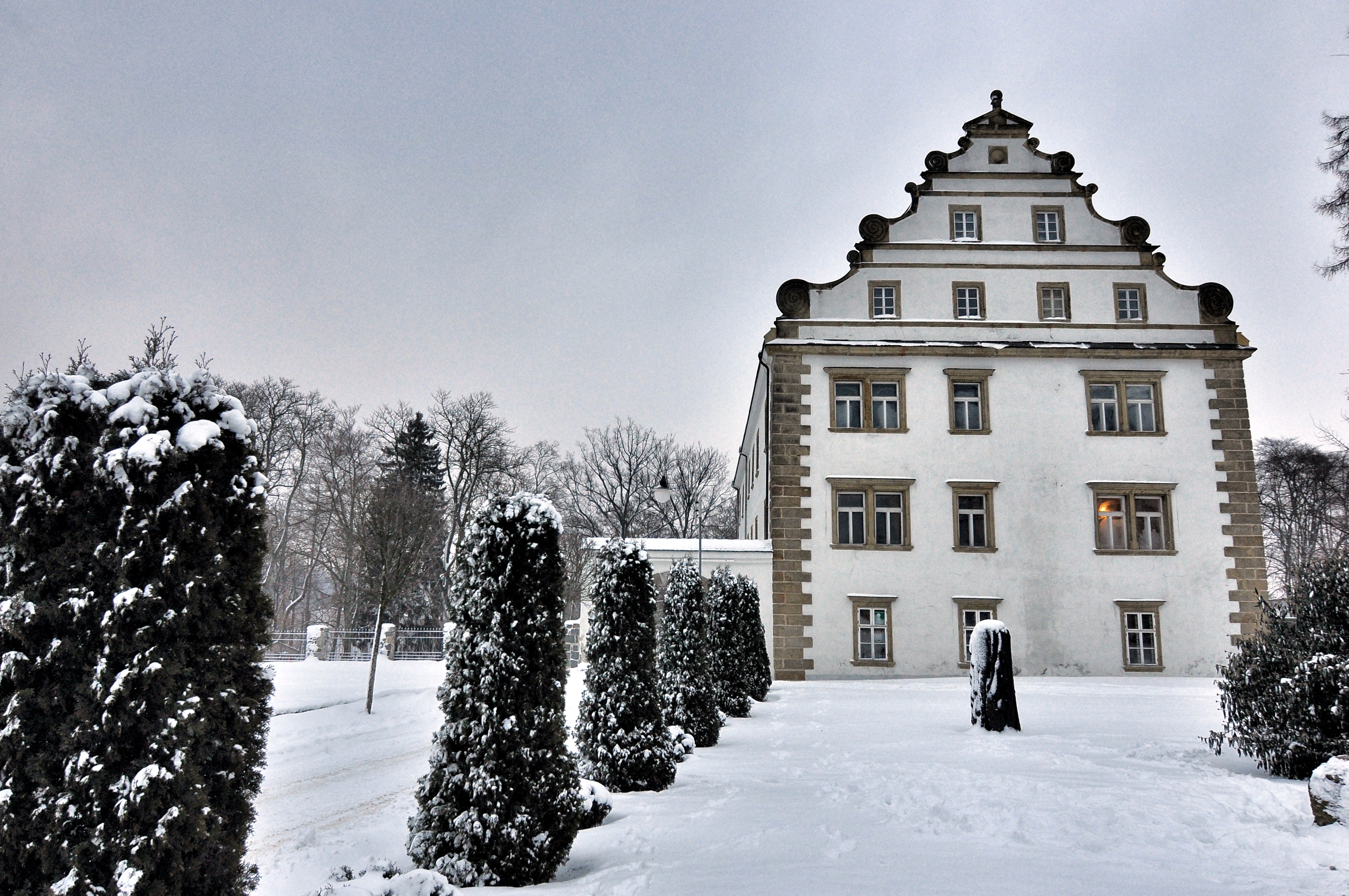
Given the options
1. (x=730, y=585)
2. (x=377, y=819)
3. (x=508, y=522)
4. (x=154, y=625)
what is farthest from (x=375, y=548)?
(x=154, y=625)

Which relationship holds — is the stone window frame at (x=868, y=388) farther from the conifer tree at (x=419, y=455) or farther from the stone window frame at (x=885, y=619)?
the conifer tree at (x=419, y=455)

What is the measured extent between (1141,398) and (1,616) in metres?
27.8

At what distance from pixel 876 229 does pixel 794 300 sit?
3.26 meters

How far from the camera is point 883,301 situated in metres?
26.5

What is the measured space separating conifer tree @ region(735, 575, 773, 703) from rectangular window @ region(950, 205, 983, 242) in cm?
1502

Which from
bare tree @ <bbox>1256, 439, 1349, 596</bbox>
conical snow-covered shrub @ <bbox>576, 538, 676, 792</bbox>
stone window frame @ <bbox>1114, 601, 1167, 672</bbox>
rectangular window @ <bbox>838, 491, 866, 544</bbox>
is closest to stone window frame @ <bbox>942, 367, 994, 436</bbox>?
rectangular window @ <bbox>838, 491, 866, 544</bbox>

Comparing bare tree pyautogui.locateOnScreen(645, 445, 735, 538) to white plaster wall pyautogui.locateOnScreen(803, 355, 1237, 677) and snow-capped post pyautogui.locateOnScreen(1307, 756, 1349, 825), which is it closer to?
white plaster wall pyautogui.locateOnScreen(803, 355, 1237, 677)

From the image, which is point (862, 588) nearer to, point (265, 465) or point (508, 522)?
point (508, 522)

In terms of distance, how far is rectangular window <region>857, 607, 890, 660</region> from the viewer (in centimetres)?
2455

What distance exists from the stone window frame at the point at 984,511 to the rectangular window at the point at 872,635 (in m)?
2.82

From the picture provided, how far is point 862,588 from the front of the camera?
Result: 2488 centimetres

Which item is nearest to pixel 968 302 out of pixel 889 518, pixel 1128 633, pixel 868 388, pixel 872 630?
pixel 868 388

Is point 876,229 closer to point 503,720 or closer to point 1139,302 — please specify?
point 1139,302

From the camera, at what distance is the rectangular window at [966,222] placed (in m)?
26.9
